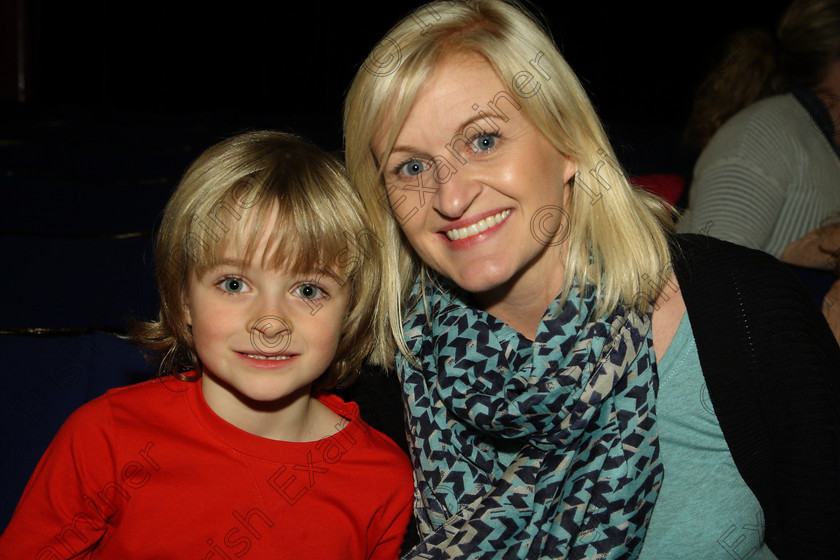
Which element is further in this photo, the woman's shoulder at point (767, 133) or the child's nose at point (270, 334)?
the woman's shoulder at point (767, 133)

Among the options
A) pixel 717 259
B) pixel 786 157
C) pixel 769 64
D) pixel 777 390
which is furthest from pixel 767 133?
pixel 777 390

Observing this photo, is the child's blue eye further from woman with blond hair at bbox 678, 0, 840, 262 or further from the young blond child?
woman with blond hair at bbox 678, 0, 840, 262

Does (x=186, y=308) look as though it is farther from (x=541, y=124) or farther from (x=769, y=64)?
(x=769, y=64)

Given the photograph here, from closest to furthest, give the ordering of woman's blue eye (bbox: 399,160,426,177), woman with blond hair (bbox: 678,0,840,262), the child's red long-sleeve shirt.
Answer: the child's red long-sleeve shirt, woman's blue eye (bbox: 399,160,426,177), woman with blond hair (bbox: 678,0,840,262)

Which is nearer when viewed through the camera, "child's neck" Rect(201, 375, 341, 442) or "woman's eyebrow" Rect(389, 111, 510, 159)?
"woman's eyebrow" Rect(389, 111, 510, 159)

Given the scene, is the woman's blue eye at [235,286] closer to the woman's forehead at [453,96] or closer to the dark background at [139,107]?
the woman's forehead at [453,96]

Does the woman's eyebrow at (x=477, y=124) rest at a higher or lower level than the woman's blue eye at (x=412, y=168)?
higher

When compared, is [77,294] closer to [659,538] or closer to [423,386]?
[423,386]

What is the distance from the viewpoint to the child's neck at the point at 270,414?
136 cm

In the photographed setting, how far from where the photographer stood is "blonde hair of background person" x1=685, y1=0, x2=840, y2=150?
227 centimetres

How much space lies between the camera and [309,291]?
51.0 inches

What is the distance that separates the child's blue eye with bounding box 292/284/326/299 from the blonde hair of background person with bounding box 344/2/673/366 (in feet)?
0.77

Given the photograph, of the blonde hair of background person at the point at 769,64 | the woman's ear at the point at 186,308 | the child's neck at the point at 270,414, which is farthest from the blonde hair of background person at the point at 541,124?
the blonde hair of background person at the point at 769,64

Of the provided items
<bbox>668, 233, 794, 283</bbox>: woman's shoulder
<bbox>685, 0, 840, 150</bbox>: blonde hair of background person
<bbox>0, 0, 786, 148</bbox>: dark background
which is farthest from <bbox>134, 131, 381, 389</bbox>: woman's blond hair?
<bbox>0, 0, 786, 148</bbox>: dark background
